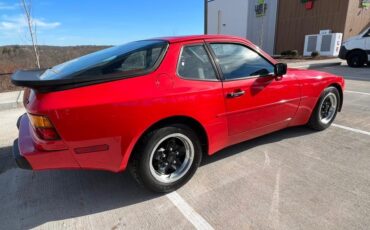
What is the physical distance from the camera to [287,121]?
11.6 feet

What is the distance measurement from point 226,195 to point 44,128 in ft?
5.65

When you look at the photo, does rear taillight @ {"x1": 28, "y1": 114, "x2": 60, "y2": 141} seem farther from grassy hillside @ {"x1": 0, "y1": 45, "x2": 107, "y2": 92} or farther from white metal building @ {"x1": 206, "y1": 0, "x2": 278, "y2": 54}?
white metal building @ {"x1": 206, "y1": 0, "x2": 278, "y2": 54}

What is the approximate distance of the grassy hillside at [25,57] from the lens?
36.2 feet

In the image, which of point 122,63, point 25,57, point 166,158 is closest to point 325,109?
point 166,158

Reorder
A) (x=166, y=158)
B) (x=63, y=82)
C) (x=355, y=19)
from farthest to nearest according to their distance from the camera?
(x=355, y=19), (x=166, y=158), (x=63, y=82)

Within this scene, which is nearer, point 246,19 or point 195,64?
point 195,64

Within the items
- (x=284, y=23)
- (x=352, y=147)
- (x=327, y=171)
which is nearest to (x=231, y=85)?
(x=327, y=171)

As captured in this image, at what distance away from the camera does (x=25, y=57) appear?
627 inches

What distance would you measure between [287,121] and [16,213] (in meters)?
3.28

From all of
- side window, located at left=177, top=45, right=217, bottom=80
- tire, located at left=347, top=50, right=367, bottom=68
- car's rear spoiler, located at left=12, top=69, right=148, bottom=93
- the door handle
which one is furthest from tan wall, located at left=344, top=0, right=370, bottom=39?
car's rear spoiler, located at left=12, top=69, right=148, bottom=93

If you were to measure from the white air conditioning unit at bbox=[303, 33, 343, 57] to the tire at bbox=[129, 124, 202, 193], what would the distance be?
2232 cm

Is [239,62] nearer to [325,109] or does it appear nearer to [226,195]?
[226,195]

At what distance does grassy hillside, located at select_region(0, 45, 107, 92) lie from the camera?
1104 centimetres

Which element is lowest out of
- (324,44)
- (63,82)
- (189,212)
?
(189,212)
